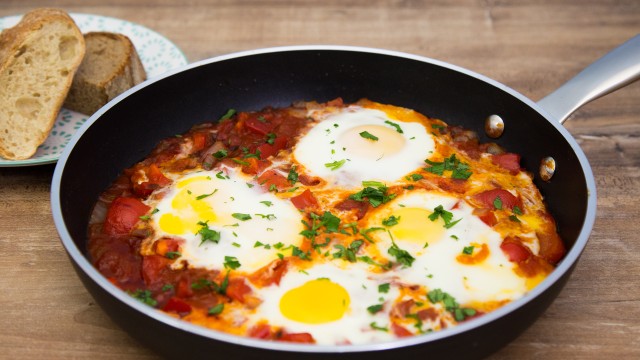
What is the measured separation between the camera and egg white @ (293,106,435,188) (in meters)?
3.56

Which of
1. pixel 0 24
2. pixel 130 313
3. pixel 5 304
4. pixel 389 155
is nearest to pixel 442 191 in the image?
pixel 389 155

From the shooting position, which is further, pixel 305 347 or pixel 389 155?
pixel 389 155

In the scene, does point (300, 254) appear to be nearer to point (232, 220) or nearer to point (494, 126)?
point (232, 220)

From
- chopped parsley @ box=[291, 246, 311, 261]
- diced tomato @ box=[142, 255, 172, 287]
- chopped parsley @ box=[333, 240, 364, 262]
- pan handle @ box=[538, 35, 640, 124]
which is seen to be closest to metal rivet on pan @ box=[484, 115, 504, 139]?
pan handle @ box=[538, 35, 640, 124]

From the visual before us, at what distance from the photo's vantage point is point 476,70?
509 centimetres

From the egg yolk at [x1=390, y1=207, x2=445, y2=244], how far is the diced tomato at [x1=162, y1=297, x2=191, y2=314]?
3.17 ft

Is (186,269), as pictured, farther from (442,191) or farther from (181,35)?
(181,35)

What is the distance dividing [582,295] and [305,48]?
2078 mm

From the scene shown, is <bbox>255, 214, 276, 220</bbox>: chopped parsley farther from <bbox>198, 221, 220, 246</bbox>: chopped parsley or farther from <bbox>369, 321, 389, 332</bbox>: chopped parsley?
<bbox>369, 321, 389, 332</bbox>: chopped parsley

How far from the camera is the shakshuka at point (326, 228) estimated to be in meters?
2.72

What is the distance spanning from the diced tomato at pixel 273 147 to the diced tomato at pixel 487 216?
114 centimetres

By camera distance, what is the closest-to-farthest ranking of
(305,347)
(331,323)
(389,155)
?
(305,347) → (331,323) → (389,155)

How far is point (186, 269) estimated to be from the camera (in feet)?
9.60

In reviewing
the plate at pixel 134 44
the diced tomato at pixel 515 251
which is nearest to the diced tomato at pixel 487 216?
the diced tomato at pixel 515 251
